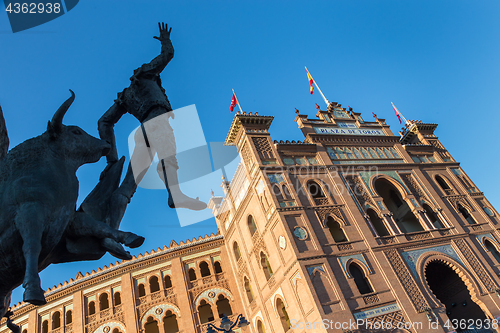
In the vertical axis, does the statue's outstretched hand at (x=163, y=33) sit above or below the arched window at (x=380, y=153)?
below

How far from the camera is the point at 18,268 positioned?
2123mm

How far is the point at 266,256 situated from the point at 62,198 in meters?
16.9

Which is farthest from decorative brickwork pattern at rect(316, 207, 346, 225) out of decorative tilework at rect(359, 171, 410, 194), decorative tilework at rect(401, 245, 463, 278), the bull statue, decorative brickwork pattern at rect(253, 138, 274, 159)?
the bull statue

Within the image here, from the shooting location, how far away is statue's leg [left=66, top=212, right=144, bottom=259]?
7.16 feet

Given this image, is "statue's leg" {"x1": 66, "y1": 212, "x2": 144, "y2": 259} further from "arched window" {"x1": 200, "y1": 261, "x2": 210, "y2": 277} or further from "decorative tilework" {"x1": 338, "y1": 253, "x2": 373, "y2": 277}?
"arched window" {"x1": 200, "y1": 261, "x2": 210, "y2": 277}

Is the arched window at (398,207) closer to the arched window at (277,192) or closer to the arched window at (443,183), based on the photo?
the arched window at (443,183)

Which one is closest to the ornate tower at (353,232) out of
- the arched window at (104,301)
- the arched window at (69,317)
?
the arched window at (104,301)

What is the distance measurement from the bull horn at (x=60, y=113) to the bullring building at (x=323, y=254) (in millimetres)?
13477

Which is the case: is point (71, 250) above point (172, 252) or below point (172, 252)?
below

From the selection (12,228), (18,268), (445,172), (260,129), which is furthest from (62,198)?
(445,172)

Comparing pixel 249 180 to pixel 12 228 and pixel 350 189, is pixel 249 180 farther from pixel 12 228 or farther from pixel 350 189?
pixel 12 228

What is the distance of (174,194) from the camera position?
247 cm

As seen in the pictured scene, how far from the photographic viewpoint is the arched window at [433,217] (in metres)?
19.7

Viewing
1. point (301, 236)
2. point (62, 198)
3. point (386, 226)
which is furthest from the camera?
point (386, 226)
